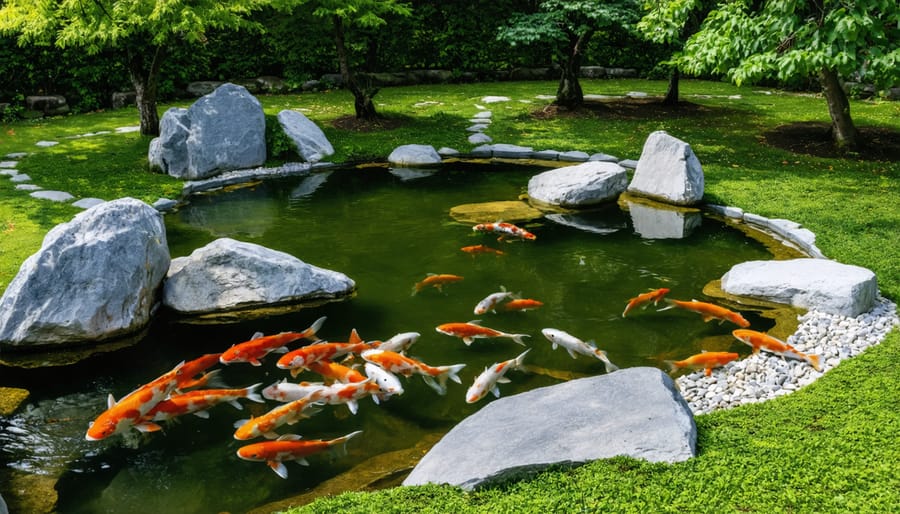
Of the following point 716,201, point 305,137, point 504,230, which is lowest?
point 504,230

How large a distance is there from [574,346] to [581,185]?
15.3 ft

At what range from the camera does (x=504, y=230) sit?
8531 millimetres

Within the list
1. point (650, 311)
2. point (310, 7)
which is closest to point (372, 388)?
point (650, 311)

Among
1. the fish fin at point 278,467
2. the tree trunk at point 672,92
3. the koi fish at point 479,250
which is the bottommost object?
the fish fin at point 278,467

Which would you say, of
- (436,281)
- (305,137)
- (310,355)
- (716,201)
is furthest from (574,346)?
(305,137)

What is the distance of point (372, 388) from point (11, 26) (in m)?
10.5

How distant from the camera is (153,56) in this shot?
42.3 feet

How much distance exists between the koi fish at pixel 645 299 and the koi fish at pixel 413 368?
82.0 inches

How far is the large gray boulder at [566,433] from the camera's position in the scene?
3846mm

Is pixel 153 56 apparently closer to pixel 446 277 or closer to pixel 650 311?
pixel 446 277

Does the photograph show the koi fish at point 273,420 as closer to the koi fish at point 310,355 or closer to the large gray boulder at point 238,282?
the koi fish at point 310,355

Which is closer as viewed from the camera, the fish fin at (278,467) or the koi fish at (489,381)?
the fish fin at (278,467)

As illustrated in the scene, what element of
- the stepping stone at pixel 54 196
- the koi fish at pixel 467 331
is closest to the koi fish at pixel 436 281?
the koi fish at pixel 467 331

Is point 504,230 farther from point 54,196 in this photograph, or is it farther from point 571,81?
point 571,81
